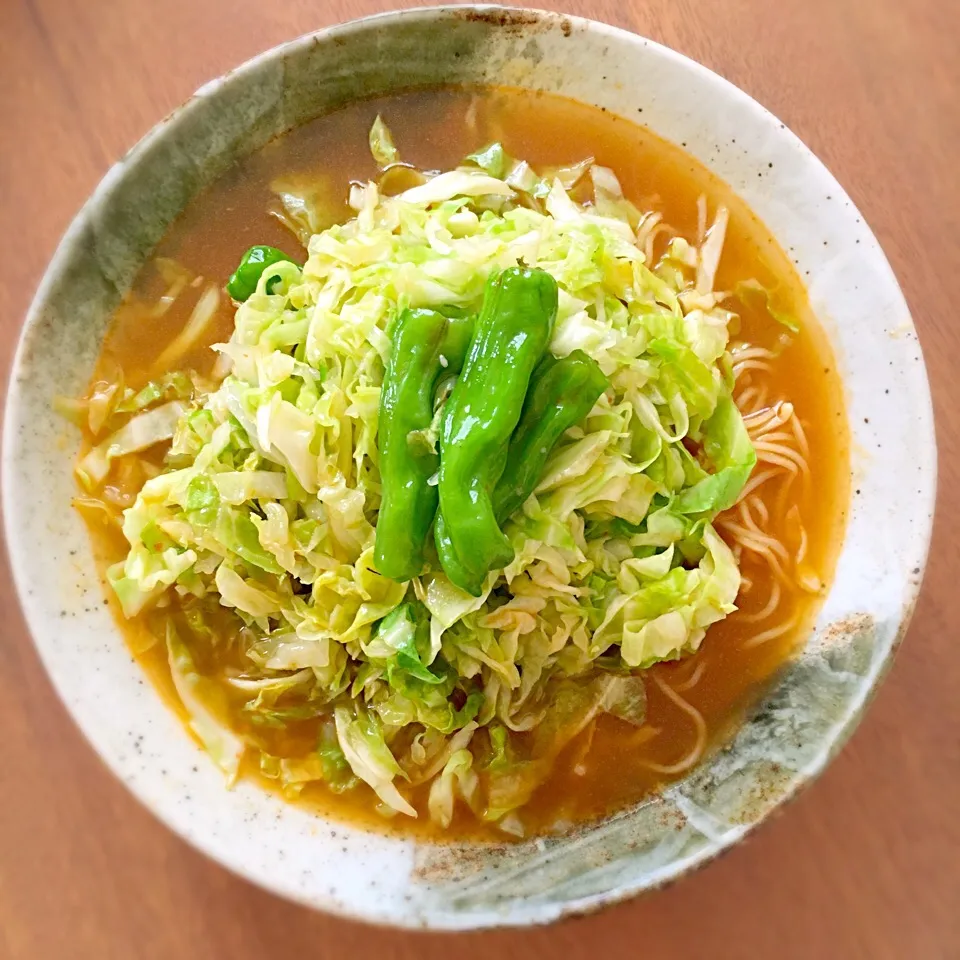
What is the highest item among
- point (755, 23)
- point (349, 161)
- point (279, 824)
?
point (755, 23)

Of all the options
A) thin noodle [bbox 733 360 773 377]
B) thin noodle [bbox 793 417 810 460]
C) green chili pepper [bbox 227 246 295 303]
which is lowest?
thin noodle [bbox 793 417 810 460]

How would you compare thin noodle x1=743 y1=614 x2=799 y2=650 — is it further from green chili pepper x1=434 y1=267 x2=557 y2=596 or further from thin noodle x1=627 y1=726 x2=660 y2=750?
green chili pepper x1=434 y1=267 x2=557 y2=596

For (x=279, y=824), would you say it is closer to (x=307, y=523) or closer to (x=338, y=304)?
(x=307, y=523)

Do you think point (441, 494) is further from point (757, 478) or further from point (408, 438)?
point (757, 478)

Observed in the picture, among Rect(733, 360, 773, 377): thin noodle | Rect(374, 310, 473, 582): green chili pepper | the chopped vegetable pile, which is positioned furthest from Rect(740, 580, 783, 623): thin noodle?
Rect(374, 310, 473, 582): green chili pepper

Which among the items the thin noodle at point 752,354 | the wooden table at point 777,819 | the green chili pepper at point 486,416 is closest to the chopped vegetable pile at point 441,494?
the green chili pepper at point 486,416

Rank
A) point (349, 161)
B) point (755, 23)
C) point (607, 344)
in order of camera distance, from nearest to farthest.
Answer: point (607, 344) → point (349, 161) → point (755, 23)

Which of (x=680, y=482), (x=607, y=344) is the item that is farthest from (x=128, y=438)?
(x=680, y=482)

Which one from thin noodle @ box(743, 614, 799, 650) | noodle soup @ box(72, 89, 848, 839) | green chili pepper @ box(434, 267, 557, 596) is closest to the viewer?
green chili pepper @ box(434, 267, 557, 596)

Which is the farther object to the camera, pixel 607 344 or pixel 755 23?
pixel 755 23
